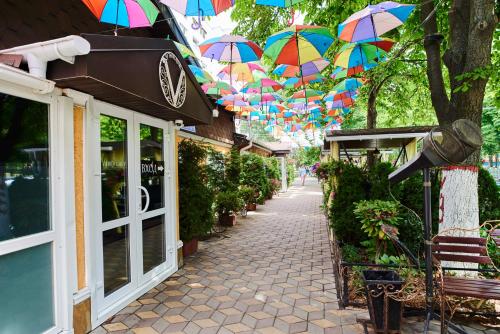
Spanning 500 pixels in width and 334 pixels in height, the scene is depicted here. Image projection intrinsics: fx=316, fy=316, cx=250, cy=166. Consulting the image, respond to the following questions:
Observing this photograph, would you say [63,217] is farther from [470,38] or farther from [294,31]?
[470,38]

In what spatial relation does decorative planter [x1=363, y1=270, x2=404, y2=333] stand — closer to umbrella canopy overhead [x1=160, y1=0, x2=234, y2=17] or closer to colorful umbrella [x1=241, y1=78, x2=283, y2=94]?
umbrella canopy overhead [x1=160, y1=0, x2=234, y2=17]

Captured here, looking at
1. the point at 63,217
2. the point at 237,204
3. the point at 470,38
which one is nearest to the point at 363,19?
the point at 470,38

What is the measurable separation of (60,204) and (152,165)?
154cm

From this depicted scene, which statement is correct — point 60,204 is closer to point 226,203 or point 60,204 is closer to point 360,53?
point 360,53

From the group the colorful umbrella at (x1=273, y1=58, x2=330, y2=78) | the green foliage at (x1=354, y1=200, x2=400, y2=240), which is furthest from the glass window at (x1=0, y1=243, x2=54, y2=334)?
the colorful umbrella at (x1=273, y1=58, x2=330, y2=78)

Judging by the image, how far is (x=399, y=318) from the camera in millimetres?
2773

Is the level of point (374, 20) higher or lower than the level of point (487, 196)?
higher

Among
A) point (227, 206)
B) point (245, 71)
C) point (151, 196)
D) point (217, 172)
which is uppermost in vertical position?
point (245, 71)

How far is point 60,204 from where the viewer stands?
2717 millimetres

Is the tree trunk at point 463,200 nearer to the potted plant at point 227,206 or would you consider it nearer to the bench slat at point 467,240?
the bench slat at point 467,240

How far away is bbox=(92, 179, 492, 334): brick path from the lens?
3111 millimetres

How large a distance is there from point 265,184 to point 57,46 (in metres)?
11.1

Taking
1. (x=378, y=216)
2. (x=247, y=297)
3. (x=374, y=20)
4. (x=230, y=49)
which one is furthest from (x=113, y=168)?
(x=374, y=20)

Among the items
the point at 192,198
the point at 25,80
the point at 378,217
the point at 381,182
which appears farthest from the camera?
the point at 192,198
